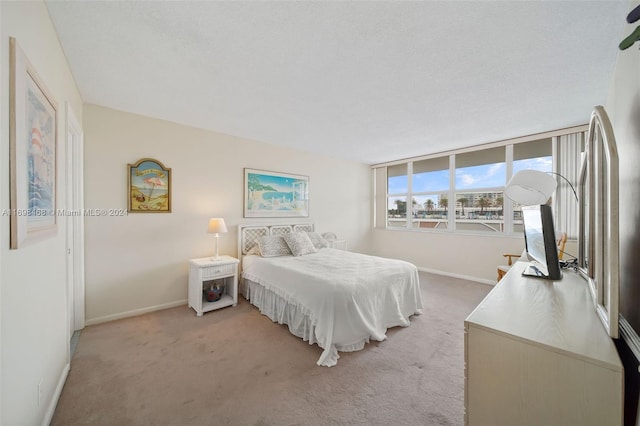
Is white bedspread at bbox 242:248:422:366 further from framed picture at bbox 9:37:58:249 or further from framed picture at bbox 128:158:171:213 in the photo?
framed picture at bbox 9:37:58:249

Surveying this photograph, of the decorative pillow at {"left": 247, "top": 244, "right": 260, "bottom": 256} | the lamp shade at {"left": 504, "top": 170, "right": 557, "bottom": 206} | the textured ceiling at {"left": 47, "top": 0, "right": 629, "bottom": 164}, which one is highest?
the textured ceiling at {"left": 47, "top": 0, "right": 629, "bottom": 164}

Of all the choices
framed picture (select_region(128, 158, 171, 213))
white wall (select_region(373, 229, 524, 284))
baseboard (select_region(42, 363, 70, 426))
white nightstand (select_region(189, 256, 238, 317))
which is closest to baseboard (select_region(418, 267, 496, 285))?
white wall (select_region(373, 229, 524, 284))

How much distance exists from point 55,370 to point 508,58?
4058 mm

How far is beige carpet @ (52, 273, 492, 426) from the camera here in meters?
1.56

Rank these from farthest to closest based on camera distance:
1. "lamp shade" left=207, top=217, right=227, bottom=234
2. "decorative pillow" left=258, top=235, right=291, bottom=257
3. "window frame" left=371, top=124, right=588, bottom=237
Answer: "window frame" left=371, top=124, right=588, bottom=237 < "decorative pillow" left=258, top=235, right=291, bottom=257 < "lamp shade" left=207, top=217, right=227, bottom=234

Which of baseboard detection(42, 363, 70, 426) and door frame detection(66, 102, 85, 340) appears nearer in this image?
baseboard detection(42, 363, 70, 426)

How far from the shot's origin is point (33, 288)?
50.5 inches

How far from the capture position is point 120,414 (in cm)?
157

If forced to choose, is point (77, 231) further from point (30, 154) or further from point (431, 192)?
point (431, 192)

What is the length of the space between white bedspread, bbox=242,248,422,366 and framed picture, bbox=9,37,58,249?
1.92m

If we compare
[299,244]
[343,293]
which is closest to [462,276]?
[299,244]

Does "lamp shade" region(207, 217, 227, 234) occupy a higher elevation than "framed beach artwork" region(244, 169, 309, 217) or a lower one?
lower

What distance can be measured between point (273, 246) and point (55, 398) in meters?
2.44

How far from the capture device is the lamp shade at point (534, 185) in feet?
6.58
